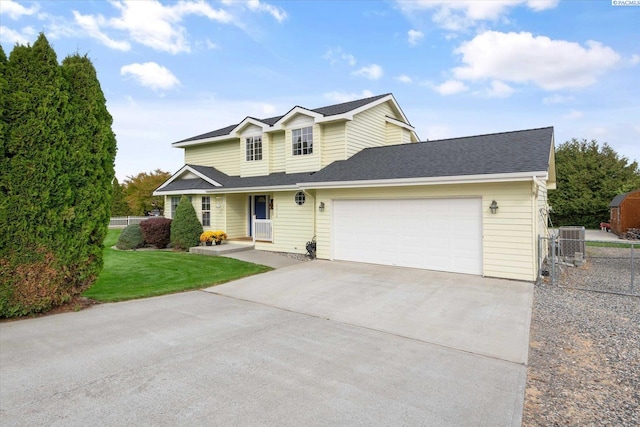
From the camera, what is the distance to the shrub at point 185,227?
15.0 metres

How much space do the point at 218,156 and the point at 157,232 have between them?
5088mm

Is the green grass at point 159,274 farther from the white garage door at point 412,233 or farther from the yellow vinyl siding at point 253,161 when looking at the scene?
the yellow vinyl siding at point 253,161

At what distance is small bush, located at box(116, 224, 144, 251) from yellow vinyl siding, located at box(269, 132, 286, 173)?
7.14 m

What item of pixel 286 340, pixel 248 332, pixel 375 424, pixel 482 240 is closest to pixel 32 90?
pixel 248 332

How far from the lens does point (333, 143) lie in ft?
45.1

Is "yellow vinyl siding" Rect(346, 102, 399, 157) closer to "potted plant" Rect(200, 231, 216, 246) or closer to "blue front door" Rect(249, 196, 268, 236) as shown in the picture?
"blue front door" Rect(249, 196, 268, 236)

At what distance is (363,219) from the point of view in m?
11.1

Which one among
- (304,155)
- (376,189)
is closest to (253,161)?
(304,155)

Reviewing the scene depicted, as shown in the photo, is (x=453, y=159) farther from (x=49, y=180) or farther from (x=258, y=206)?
(x=49, y=180)

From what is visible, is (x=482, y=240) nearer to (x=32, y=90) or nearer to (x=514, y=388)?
(x=514, y=388)

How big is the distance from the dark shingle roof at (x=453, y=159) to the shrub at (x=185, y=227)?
260 inches

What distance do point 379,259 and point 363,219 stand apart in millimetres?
1412

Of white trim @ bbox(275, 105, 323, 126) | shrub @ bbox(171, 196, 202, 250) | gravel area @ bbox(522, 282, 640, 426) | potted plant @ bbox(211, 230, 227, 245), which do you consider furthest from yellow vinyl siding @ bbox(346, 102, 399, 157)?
gravel area @ bbox(522, 282, 640, 426)

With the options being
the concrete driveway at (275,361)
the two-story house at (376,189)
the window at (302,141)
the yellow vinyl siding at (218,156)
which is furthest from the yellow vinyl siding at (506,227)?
the yellow vinyl siding at (218,156)
